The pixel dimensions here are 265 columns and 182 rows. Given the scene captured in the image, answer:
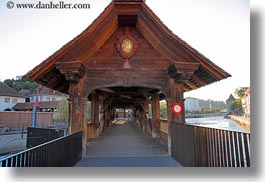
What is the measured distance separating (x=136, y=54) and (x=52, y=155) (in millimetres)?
3252

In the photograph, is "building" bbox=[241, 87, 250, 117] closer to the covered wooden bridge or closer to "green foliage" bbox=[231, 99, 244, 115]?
"green foliage" bbox=[231, 99, 244, 115]

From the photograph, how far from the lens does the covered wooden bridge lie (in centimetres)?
461

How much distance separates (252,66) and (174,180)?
106 inches

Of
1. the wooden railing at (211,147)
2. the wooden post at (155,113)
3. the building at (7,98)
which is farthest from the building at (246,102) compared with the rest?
the building at (7,98)

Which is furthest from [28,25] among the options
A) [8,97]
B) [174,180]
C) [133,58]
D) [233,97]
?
[8,97]

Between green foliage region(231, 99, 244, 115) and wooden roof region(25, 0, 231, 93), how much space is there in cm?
72

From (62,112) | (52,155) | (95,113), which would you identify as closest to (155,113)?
(95,113)

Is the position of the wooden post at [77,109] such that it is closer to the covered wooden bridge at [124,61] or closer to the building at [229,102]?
the covered wooden bridge at [124,61]

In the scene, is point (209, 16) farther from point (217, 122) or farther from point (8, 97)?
point (8, 97)

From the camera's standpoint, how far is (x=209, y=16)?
15.0 ft

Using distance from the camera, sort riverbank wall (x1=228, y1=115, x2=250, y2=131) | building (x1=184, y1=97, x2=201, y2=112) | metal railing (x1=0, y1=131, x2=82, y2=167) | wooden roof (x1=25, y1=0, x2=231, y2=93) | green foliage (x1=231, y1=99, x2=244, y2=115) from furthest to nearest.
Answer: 1. building (x1=184, y1=97, x2=201, y2=112)
2. wooden roof (x1=25, y1=0, x2=231, y2=93)
3. green foliage (x1=231, y1=99, x2=244, y2=115)
4. riverbank wall (x1=228, y1=115, x2=250, y2=131)
5. metal railing (x1=0, y1=131, x2=82, y2=167)

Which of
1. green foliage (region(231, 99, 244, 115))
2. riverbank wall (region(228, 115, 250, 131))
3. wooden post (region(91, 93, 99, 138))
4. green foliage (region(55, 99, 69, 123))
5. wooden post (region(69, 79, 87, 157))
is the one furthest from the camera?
green foliage (region(55, 99, 69, 123))

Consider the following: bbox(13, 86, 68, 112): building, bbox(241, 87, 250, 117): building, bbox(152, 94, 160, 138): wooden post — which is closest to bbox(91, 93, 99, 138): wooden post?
bbox(152, 94, 160, 138): wooden post

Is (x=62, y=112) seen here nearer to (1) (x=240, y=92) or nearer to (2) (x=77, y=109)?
(2) (x=77, y=109)
